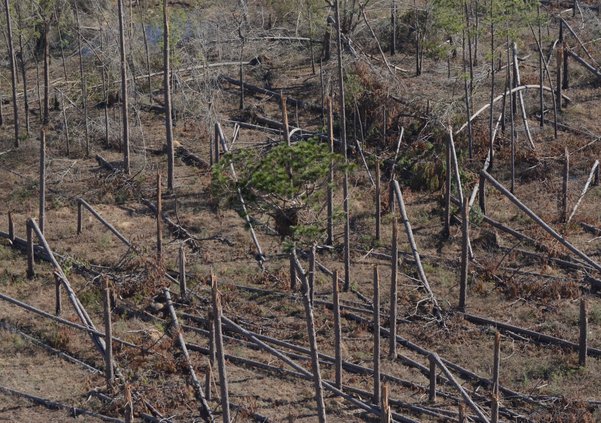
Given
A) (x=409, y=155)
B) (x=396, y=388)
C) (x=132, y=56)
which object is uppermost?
(x=132, y=56)

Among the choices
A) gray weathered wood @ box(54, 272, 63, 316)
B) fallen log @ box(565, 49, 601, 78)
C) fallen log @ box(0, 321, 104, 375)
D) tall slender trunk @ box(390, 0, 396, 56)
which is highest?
tall slender trunk @ box(390, 0, 396, 56)

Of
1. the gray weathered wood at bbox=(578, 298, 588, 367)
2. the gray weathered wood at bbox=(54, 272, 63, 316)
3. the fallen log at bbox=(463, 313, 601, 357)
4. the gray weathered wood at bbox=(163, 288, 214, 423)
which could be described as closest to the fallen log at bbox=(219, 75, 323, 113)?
the fallen log at bbox=(463, 313, 601, 357)

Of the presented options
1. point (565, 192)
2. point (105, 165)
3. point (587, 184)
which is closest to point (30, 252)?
point (105, 165)

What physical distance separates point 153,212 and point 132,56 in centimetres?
534

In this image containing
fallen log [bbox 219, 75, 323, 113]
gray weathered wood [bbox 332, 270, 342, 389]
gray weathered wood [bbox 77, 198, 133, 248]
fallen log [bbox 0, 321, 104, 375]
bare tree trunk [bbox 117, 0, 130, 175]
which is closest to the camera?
gray weathered wood [bbox 332, 270, 342, 389]

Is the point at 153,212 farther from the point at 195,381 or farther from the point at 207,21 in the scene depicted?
the point at 207,21

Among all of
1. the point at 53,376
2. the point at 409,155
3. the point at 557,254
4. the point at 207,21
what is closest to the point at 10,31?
the point at 207,21

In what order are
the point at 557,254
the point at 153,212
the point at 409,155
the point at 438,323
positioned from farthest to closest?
the point at 409,155 < the point at 153,212 < the point at 557,254 < the point at 438,323

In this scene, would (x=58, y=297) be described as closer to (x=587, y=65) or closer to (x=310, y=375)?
(x=310, y=375)

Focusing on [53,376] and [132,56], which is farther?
[132,56]

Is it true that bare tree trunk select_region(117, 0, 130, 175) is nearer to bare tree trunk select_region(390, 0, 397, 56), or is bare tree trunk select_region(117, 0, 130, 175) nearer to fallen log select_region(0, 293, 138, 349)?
fallen log select_region(0, 293, 138, 349)

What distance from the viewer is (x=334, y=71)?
97.1 ft

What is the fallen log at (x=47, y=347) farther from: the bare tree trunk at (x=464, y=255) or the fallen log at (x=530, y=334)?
the fallen log at (x=530, y=334)

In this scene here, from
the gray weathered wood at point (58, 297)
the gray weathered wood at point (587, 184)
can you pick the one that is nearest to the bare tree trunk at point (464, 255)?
the gray weathered wood at point (587, 184)
